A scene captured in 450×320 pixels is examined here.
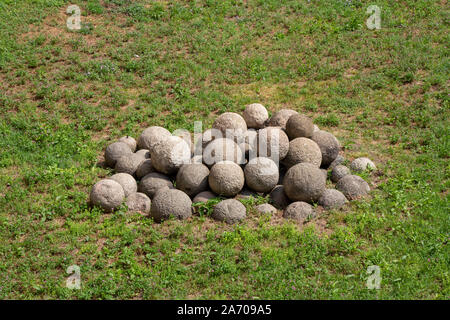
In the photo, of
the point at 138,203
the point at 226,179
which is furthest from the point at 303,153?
the point at 138,203

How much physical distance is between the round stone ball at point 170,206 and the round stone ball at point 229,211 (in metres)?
0.56

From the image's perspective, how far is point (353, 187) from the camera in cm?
1008

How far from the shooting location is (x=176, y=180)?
1028cm

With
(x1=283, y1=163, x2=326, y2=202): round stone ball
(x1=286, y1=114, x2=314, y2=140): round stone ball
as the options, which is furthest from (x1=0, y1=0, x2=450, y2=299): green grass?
(x1=286, y1=114, x2=314, y2=140): round stone ball

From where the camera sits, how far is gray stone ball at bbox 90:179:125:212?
9.84 meters

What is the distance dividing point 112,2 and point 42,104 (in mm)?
6483

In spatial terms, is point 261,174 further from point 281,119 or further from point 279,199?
point 281,119

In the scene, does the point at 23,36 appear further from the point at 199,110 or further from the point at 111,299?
the point at 111,299

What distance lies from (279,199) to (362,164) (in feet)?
7.47

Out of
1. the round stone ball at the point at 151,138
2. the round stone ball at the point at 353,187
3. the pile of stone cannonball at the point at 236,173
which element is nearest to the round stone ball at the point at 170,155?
the pile of stone cannonball at the point at 236,173

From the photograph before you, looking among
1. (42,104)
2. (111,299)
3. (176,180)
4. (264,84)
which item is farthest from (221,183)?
(42,104)

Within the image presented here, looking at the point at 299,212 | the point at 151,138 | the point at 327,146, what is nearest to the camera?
the point at 299,212

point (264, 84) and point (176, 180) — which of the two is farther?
point (264, 84)

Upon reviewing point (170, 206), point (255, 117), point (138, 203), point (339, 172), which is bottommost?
point (138, 203)
